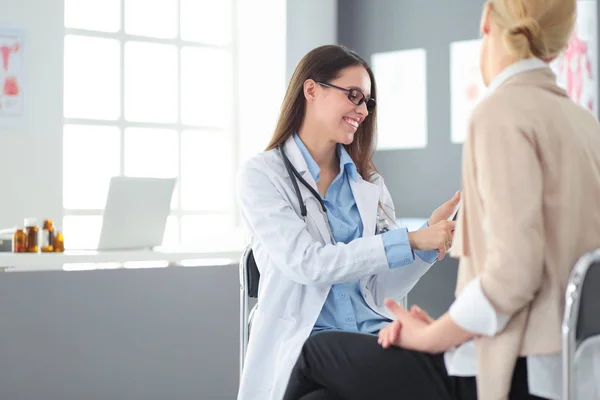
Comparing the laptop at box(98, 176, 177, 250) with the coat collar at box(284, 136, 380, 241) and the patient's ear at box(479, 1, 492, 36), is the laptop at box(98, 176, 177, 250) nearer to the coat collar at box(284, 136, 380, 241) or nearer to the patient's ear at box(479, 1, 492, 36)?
the coat collar at box(284, 136, 380, 241)

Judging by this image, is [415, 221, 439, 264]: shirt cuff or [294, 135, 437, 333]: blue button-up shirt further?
[415, 221, 439, 264]: shirt cuff

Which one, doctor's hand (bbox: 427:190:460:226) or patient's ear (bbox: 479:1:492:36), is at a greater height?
patient's ear (bbox: 479:1:492:36)

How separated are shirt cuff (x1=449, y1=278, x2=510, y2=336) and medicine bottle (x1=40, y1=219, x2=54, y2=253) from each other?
215 centimetres

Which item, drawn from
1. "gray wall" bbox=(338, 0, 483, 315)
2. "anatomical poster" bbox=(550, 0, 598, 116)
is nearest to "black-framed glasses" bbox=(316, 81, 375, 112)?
"anatomical poster" bbox=(550, 0, 598, 116)

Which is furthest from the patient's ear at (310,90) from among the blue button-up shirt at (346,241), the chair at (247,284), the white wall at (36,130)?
the white wall at (36,130)

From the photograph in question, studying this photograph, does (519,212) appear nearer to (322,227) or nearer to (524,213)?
(524,213)

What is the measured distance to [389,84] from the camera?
17.9ft

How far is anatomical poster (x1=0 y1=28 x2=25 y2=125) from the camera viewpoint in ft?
15.7

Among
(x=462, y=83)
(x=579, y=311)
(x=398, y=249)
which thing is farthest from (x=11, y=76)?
(x=579, y=311)

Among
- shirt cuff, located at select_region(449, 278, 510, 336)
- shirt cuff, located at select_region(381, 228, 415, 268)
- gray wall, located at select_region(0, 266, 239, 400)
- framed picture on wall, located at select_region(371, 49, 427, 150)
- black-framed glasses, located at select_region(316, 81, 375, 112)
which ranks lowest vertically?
gray wall, located at select_region(0, 266, 239, 400)

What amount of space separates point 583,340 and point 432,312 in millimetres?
2930

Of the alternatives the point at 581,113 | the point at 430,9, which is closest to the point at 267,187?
the point at 581,113

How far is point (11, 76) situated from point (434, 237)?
3.81 meters

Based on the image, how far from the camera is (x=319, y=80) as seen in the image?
206cm
